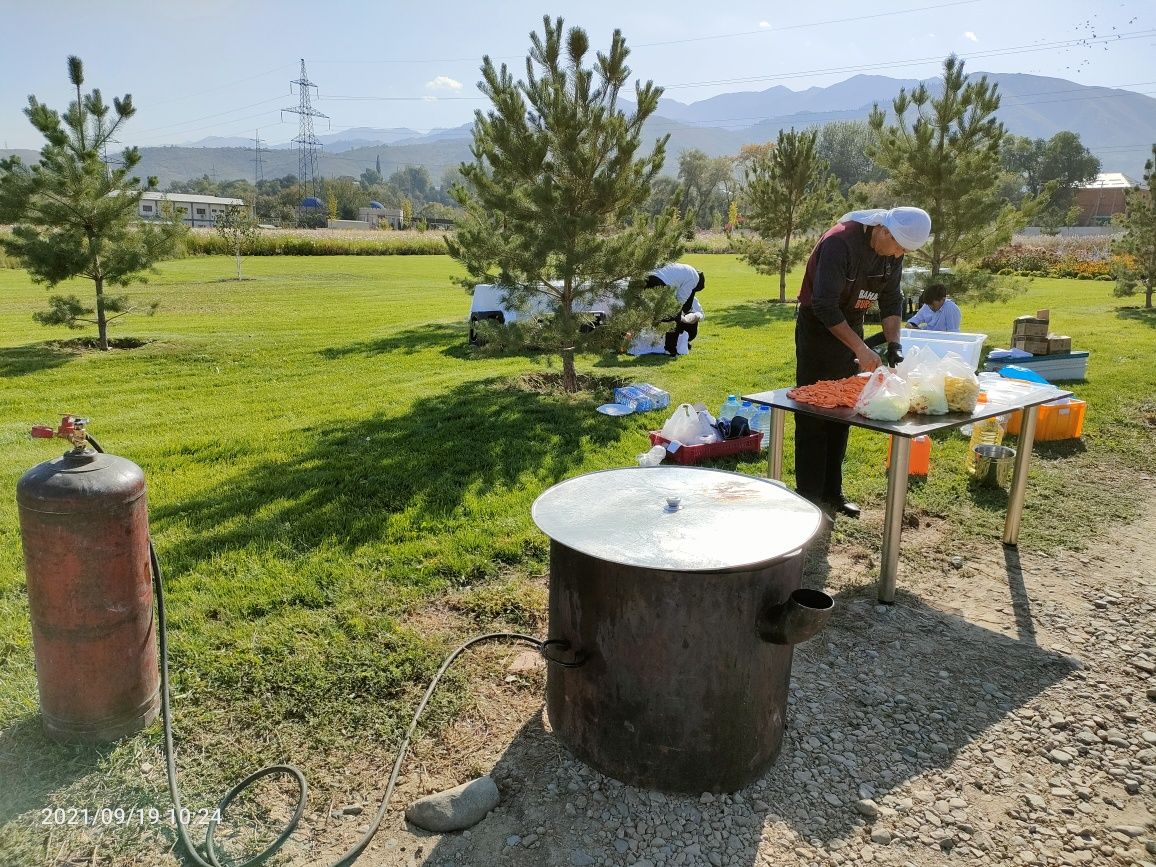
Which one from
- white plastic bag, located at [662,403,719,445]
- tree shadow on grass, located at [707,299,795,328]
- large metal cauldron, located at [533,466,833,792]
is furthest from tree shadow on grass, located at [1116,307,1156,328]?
large metal cauldron, located at [533,466,833,792]

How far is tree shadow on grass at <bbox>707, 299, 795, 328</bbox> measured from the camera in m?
14.9

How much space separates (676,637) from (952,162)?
39.5 feet

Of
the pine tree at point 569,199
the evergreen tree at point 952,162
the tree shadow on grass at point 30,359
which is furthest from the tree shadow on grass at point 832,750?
the evergreen tree at point 952,162

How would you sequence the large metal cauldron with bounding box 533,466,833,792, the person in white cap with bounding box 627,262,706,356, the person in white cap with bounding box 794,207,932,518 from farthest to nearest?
the person in white cap with bounding box 627,262,706,356 < the person in white cap with bounding box 794,207,932,518 < the large metal cauldron with bounding box 533,466,833,792

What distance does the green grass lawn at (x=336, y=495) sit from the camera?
2896 millimetres

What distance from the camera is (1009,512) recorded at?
4.70 m

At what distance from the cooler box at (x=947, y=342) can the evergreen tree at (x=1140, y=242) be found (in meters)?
13.2

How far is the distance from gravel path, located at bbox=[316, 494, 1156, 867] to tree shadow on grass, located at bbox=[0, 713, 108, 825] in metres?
0.97

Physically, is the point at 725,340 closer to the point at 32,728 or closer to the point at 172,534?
the point at 172,534

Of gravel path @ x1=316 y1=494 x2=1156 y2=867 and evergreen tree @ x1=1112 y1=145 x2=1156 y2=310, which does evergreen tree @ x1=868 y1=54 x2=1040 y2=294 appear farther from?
gravel path @ x1=316 y1=494 x2=1156 y2=867

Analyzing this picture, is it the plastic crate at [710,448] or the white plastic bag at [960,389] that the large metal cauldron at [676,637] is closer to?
the white plastic bag at [960,389]

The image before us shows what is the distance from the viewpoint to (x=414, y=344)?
485 inches

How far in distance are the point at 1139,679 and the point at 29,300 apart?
22.4 metres
